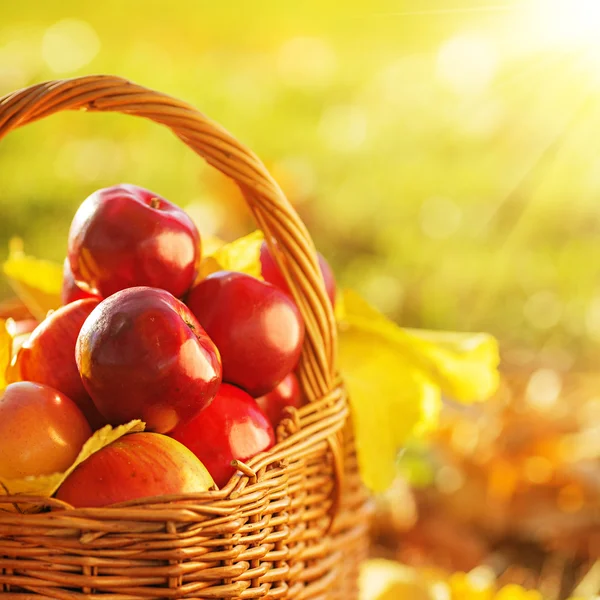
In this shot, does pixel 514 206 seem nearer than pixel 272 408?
No

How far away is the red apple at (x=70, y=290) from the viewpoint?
33.3 inches

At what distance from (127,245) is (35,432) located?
20 centimetres

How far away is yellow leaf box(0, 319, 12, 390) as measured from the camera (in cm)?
75

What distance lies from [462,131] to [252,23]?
211 centimetres

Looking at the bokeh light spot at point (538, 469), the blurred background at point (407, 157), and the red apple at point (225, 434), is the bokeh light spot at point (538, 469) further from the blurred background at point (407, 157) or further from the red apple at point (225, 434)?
the red apple at point (225, 434)

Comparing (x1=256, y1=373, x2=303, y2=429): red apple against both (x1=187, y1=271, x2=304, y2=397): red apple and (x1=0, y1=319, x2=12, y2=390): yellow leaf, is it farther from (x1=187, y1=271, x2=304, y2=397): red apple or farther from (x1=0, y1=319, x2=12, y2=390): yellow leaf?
(x1=0, y1=319, x2=12, y2=390): yellow leaf

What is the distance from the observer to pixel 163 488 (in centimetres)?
66

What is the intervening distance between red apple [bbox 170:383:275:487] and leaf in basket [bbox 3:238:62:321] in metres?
0.31

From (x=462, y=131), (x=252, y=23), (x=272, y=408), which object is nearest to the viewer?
(x=272, y=408)

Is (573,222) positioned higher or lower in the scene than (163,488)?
lower

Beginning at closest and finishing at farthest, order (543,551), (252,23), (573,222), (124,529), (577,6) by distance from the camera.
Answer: (124,529), (543,551), (573,222), (577,6), (252,23)

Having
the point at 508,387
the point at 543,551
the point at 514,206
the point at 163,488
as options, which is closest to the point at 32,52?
the point at 514,206

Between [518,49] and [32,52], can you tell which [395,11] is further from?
[32,52]

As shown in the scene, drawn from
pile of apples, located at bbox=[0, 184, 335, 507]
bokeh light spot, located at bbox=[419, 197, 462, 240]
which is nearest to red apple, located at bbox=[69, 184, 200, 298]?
pile of apples, located at bbox=[0, 184, 335, 507]
